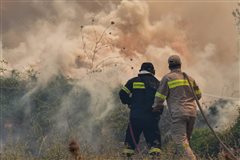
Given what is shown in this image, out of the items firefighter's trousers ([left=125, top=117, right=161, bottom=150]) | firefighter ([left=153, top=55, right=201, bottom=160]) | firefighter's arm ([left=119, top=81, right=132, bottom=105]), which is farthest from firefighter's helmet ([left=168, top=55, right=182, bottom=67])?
firefighter's trousers ([left=125, top=117, right=161, bottom=150])

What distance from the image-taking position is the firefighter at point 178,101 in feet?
24.1

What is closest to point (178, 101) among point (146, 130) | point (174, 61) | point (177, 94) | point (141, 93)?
point (177, 94)

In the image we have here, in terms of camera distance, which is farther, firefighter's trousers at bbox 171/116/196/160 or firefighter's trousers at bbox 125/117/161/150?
firefighter's trousers at bbox 125/117/161/150

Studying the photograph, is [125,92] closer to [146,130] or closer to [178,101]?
[146,130]

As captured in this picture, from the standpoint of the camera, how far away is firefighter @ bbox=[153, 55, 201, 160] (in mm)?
7332

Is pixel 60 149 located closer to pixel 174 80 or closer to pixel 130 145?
pixel 130 145

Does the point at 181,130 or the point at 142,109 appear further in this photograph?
the point at 142,109

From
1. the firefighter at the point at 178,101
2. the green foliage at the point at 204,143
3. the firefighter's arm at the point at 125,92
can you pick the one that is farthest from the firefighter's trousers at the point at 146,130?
the green foliage at the point at 204,143

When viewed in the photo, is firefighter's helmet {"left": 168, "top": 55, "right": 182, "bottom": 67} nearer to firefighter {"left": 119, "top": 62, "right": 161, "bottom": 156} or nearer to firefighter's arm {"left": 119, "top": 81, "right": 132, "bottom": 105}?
firefighter {"left": 119, "top": 62, "right": 161, "bottom": 156}

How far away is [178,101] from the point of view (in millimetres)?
7414

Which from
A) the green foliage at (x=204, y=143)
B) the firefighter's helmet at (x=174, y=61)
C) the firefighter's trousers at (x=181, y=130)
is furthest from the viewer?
the green foliage at (x=204, y=143)

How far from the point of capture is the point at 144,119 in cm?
856

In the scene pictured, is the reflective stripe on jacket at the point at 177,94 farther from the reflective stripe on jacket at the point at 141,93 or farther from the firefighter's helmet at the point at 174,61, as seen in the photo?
the reflective stripe on jacket at the point at 141,93

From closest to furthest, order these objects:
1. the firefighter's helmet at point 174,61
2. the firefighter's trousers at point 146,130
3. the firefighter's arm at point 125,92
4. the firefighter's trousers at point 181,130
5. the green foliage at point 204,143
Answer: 1. the firefighter's trousers at point 181,130
2. the firefighter's helmet at point 174,61
3. the firefighter's trousers at point 146,130
4. the firefighter's arm at point 125,92
5. the green foliage at point 204,143
